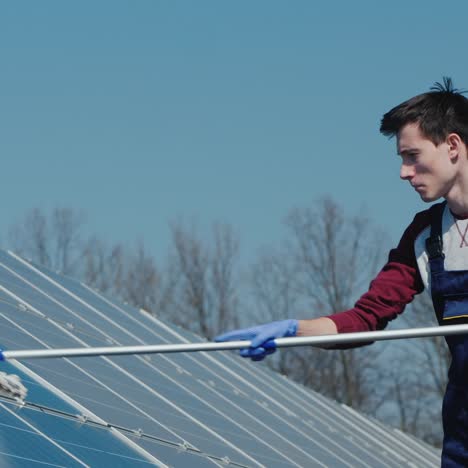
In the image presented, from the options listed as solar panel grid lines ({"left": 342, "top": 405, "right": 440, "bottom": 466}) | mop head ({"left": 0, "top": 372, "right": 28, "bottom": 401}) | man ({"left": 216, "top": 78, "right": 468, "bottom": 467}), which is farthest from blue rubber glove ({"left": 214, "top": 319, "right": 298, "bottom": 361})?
solar panel grid lines ({"left": 342, "top": 405, "right": 440, "bottom": 466})

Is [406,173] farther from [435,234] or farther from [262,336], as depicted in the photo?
[262,336]

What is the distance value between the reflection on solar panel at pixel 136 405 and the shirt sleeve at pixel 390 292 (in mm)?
1801

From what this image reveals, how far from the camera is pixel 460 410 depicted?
17.4 ft

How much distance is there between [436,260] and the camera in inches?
217

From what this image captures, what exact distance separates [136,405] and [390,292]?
12.6 feet

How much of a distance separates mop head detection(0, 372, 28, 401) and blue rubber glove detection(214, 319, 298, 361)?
2.04 metres

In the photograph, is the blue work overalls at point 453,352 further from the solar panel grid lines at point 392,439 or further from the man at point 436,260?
the solar panel grid lines at point 392,439

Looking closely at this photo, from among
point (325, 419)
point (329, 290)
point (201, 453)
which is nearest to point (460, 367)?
point (201, 453)

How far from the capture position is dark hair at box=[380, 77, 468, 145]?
537 cm

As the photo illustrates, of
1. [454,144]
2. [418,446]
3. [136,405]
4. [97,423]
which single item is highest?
[454,144]

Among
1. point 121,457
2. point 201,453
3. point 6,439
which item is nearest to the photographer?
point 6,439

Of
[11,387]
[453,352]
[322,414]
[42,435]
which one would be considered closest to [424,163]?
[453,352]

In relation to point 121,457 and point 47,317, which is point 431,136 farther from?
point 47,317

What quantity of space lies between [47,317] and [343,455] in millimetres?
3951
